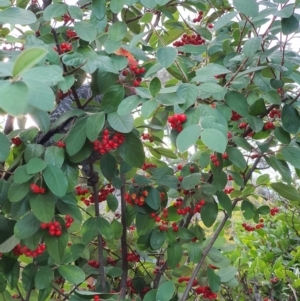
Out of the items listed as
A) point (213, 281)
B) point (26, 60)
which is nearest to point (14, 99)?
point (26, 60)

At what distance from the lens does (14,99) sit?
1.35ft

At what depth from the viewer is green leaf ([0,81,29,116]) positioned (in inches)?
16.0

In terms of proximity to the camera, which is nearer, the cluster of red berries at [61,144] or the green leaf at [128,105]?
the green leaf at [128,105]

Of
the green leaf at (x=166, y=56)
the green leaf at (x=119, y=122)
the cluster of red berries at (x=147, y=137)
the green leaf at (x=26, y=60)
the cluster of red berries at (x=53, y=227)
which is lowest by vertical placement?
the cluster of red berries at (x=147, y=137)

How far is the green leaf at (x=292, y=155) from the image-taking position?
1.01 metres

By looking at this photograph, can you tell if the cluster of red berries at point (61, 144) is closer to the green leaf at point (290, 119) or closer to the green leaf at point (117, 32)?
the green leaf at point (117, 32)

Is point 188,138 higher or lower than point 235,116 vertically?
higher

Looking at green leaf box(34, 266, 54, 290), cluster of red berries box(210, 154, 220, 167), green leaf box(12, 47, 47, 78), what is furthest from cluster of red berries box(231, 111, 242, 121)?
green leaf box(12, 47, 47, 78)

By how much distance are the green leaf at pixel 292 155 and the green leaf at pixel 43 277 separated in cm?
60

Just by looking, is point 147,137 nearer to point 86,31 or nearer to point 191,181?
point 191,181

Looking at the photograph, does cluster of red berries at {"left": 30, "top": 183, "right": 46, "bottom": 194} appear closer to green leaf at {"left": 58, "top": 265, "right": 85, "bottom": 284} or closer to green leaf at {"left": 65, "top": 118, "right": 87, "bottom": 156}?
green leaf at {"left": 65, "top": 118, "right": 87, "bottom": 156}

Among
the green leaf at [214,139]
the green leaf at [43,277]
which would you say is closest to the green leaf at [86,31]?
the green leaf at [214,139]

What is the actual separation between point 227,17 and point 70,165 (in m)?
0.45

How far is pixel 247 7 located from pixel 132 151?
1.25 feet
